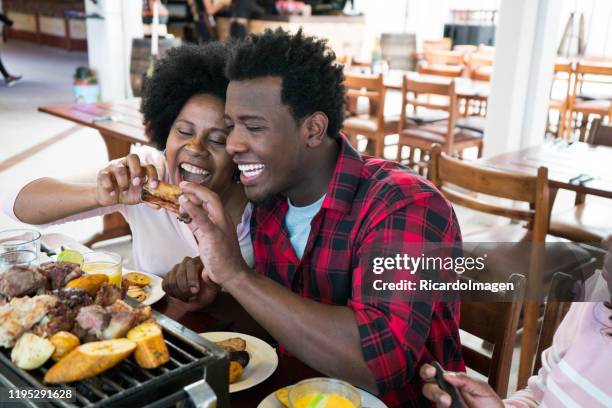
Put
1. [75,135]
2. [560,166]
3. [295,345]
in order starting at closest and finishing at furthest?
[295,345]
[560,166]
[75,135]

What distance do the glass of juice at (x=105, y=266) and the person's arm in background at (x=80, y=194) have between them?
0.93 ft

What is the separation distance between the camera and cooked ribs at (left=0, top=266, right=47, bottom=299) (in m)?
1.00

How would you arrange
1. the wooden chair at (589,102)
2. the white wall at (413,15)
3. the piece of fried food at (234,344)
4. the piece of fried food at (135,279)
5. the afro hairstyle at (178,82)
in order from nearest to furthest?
the piece of fried food at (234,344)
the piece of fried food at (135,279)
the afro hairstyle at (178,82)
the wooden chair at (589,102)
the white wall at (413,15)

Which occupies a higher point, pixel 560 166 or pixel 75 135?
pixel 560 166

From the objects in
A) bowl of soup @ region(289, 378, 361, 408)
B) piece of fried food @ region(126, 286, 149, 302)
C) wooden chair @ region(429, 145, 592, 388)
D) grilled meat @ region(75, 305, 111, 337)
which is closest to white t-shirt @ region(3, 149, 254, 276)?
piece of fried food @ region(126, 286, 149, 302)

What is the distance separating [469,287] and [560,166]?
1.99 meters

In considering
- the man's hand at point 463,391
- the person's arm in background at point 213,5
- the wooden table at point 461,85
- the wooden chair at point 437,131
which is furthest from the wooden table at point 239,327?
the person's arm in background at point 213,5

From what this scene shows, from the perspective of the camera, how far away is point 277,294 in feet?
4.16

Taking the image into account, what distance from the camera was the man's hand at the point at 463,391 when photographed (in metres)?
1.11

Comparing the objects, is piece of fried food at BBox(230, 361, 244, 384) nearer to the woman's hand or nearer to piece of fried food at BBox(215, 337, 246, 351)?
piece of fried food at BBox(215, 337, 246, 351)

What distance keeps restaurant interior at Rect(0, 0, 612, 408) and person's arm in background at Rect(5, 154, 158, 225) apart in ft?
0.10

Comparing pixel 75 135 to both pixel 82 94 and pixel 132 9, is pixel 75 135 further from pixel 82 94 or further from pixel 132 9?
pixel 132 9

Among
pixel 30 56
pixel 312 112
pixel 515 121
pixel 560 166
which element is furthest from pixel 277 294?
pixel 30 56

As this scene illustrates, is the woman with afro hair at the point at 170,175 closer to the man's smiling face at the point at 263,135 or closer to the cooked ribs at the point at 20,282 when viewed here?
the man's smiling face at the point at 263,135
